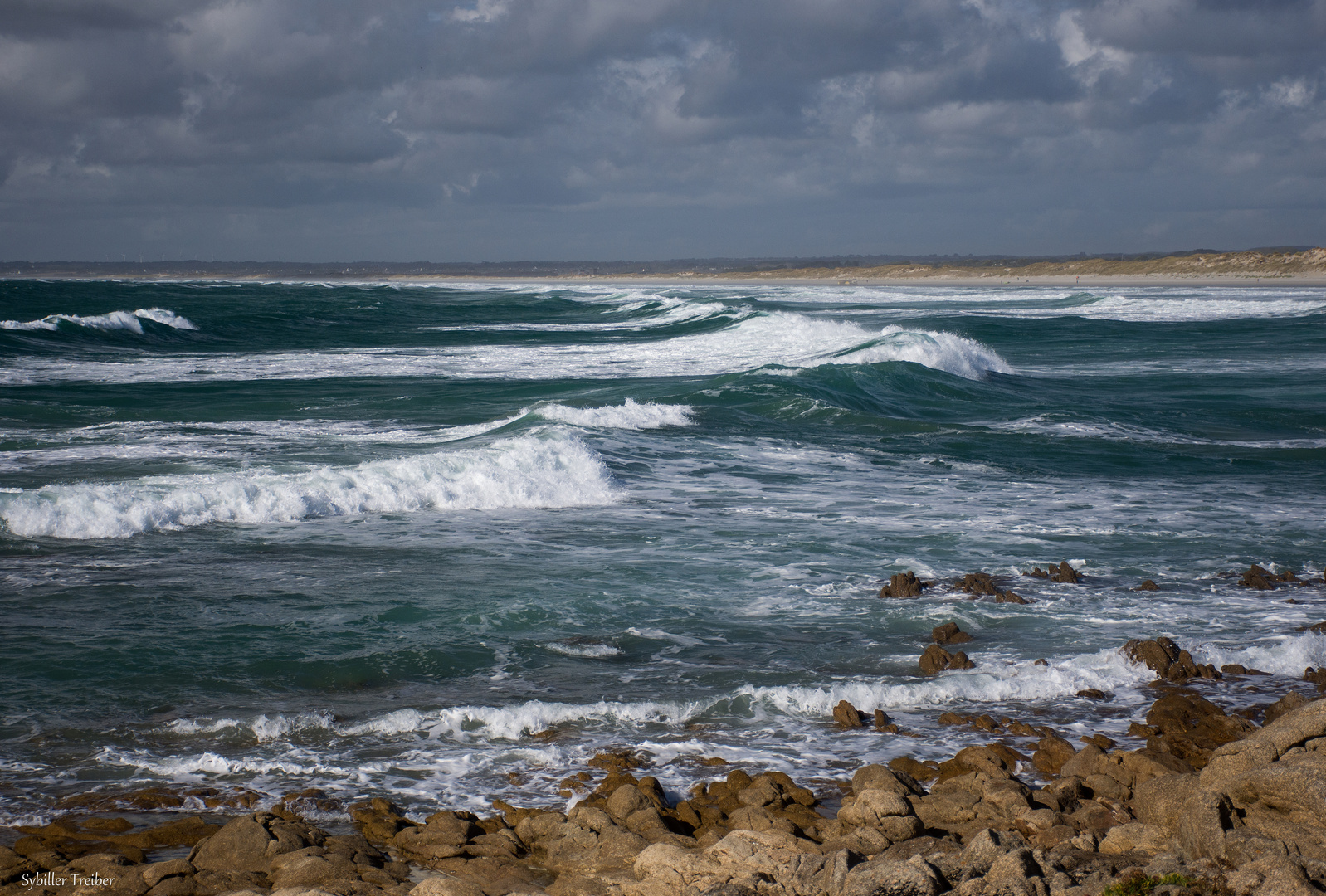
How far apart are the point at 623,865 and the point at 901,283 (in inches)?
4002

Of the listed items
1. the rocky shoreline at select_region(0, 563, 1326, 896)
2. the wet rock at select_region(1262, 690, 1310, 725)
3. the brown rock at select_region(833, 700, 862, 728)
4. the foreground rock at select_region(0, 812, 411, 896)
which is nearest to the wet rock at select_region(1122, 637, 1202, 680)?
the wet rock at select_region(1262, 690, 1310, 725)

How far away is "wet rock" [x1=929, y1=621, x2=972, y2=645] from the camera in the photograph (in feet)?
24.8

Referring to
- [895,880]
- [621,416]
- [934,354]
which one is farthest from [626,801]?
[934,354]

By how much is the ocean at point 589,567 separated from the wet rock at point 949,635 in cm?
13

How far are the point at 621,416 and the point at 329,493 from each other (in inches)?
289

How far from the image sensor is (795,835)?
14.9 feet

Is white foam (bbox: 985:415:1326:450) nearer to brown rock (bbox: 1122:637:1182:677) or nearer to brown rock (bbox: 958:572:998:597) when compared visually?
brown rock (bbox: 958:572:998:597)

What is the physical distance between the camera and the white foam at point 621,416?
59.1 feet

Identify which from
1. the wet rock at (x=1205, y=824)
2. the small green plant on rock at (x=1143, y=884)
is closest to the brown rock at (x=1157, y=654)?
the wet rock at (x=1205, y=824)

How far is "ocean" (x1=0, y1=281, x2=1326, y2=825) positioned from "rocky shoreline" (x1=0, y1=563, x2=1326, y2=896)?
0.34 metres

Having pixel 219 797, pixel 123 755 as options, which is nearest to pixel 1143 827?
pixel 219 797

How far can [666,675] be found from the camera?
6.98 metres

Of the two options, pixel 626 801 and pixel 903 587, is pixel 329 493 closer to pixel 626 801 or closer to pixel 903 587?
pixel 903 587

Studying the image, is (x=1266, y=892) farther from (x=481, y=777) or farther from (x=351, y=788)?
(x=351, y=788)
